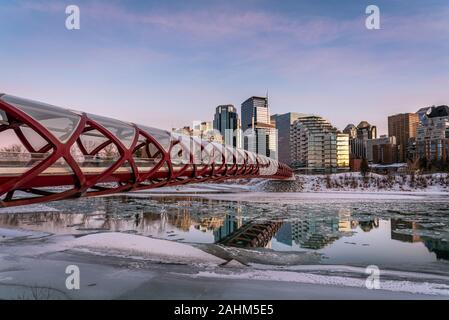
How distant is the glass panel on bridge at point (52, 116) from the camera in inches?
420

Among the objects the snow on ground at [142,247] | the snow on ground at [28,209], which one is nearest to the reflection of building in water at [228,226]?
the snow on ground at [142,247]

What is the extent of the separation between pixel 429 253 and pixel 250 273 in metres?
8.66

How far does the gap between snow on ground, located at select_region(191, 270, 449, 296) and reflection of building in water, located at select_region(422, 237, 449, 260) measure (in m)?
4.50

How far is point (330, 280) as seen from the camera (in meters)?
10.5

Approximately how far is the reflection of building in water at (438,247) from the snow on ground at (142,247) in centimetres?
937

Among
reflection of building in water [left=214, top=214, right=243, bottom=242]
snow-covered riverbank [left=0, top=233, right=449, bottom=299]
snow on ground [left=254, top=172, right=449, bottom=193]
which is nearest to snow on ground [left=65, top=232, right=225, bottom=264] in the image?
snow-covered riverbank [left=0, top=233, right=449, bottom=299]

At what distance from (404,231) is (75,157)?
1851cm

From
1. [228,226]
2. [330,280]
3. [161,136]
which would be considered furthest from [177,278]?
[228,226]

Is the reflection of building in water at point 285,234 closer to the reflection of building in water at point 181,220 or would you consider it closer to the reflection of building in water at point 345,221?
the reflection of building in water at point 345,221

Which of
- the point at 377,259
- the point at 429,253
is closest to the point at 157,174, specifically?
the point at 377,259

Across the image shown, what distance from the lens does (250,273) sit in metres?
11.2

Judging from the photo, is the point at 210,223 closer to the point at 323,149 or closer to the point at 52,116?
the point at 52,116

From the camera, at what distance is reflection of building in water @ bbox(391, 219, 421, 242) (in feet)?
58.1
